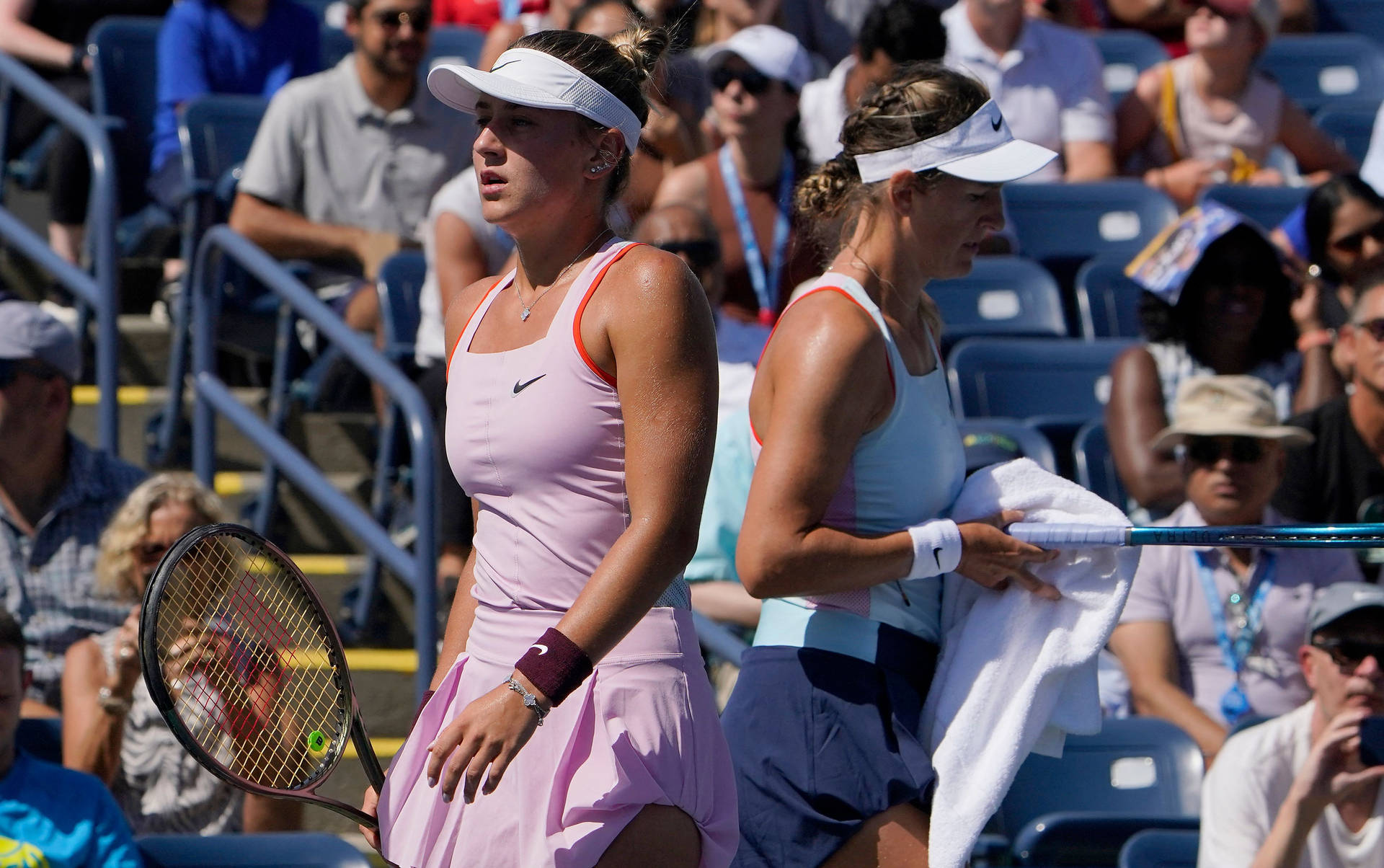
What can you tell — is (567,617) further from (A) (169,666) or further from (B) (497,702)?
(A) (169,666)

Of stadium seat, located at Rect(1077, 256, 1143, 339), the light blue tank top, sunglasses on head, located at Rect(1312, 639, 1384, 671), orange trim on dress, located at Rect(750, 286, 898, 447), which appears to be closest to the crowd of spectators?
sunglasses on head, located at Rect(1312, 639, 1384, 671)

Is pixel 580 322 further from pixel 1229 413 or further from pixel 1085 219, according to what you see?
A: pixel 1085 219

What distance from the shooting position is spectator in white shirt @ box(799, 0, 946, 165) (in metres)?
5.74

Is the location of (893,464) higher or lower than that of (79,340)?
higher

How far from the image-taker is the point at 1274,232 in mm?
6094

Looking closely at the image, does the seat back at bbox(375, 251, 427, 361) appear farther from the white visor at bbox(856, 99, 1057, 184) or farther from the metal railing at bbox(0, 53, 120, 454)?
the white visor at bbox(856, 99, 1057, 184)

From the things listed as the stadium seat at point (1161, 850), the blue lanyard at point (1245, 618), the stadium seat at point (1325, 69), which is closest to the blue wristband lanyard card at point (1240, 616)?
the blue lanyard at point (1245, 618)

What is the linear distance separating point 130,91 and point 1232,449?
3.97 metres

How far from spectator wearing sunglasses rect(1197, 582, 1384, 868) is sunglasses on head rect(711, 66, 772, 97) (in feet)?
8.02

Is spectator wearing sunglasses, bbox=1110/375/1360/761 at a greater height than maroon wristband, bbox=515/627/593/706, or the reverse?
maroon wristband, bbox=515/627/593/706

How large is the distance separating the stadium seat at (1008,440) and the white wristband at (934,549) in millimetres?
1985

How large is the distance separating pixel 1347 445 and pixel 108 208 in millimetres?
3458

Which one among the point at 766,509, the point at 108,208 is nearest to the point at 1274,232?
the point at 108,208

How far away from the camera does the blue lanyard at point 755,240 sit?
5316 millimetres
